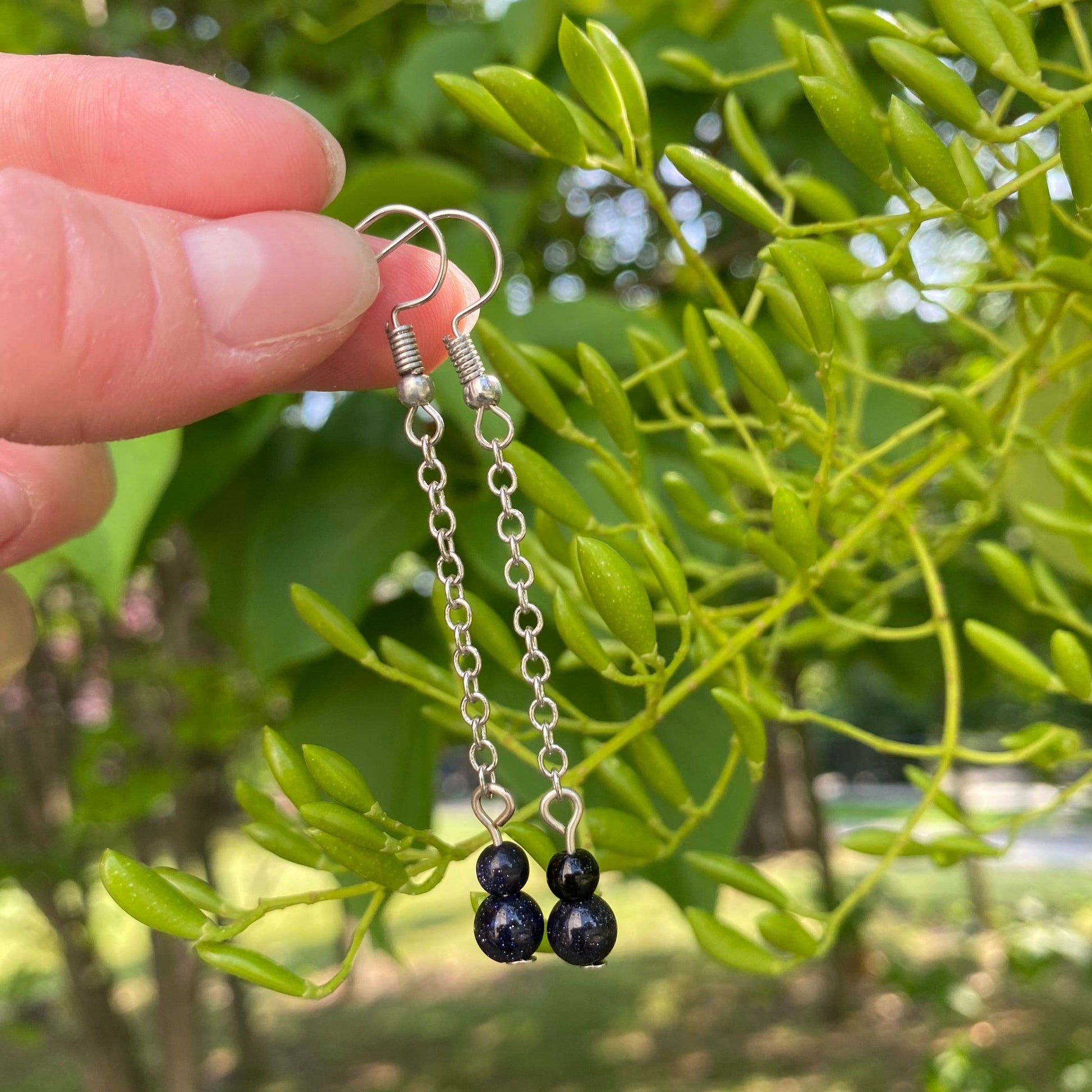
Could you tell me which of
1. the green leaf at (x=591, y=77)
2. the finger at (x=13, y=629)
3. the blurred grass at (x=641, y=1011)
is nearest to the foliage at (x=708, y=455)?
the green leaf at (x=591, y=77)

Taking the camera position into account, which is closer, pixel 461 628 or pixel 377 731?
pixel 461 628

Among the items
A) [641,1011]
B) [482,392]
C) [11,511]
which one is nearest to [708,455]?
[482,392]

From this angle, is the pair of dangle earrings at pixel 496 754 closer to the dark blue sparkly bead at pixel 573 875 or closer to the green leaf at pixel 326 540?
the dark blue sparkly bead at pixel 573 875

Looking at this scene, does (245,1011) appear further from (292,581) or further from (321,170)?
(321,170)

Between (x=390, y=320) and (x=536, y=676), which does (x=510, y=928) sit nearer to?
(x=536, y=676)

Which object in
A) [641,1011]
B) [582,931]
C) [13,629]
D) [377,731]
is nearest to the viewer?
[582,931]

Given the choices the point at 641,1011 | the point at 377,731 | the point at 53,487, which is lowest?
the point at 641,1011

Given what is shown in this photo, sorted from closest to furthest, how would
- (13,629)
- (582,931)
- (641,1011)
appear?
1. (582,931)
2. (13,629)
3. (641,1011)
